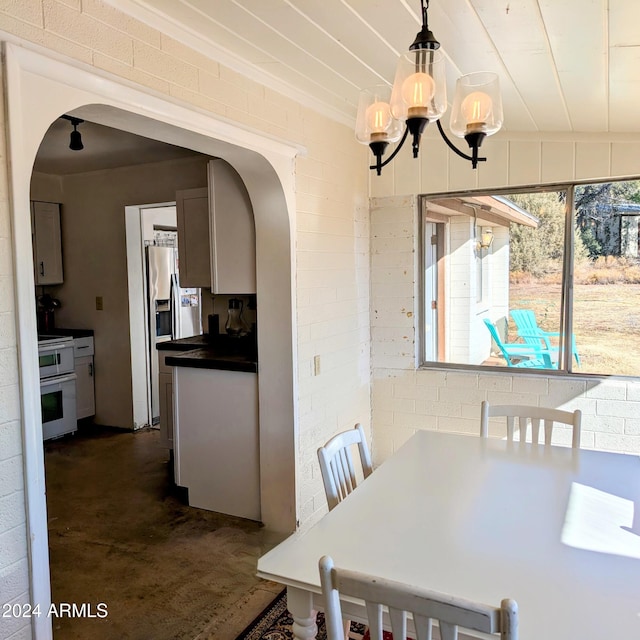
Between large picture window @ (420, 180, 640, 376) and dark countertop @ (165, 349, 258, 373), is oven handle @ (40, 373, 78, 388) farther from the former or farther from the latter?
large picture window @ (420, 180, 640, 376)

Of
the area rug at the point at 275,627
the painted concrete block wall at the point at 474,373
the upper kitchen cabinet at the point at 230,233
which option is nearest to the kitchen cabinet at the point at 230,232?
the upper kitchen cabinet at the point at 230,233

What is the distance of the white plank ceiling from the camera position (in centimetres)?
172

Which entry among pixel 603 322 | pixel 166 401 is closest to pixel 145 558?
pixel 166 401

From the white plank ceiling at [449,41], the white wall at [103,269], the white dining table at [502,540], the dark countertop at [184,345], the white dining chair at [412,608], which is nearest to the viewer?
the white dining chair at [412,608]

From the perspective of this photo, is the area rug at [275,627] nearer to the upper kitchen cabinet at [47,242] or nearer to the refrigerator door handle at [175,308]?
the refrigerator door handle at [175,308]

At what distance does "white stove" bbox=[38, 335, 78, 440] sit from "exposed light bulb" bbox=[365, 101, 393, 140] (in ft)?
12.9

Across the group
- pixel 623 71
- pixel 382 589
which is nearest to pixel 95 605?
pixel 382 589

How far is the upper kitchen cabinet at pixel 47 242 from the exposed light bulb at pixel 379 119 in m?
4.32

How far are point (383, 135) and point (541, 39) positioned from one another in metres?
0.68

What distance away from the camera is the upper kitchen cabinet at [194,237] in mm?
3738

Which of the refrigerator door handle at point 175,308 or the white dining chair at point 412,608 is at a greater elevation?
the refrigerator door handle at point 175,308

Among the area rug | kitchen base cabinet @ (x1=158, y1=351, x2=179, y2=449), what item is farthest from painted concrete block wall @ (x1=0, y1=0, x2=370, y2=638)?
kitchen base cabinet @ (x1=158, y1=351, x2=179, y2=449)

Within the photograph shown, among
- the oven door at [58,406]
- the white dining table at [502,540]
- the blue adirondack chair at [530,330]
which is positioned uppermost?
the blue adirondack chair at [530,330]

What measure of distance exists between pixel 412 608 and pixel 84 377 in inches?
189
